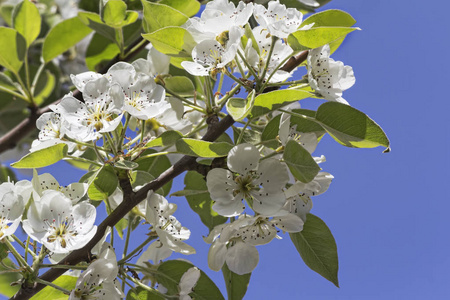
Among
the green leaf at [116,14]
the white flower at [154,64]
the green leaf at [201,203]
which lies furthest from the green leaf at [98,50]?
the green leaf at [201,203]

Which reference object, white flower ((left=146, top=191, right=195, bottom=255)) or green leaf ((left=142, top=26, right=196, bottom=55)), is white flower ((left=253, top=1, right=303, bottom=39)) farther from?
white flower ((left=146, top=191, right=195, bottom=255))

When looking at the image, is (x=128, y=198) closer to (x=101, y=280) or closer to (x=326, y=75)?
(x=101, y=280)

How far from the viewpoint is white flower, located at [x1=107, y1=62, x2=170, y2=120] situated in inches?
39.8

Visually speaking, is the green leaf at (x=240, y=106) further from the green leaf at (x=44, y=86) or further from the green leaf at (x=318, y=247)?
the green leaf at (x=44, y=86)

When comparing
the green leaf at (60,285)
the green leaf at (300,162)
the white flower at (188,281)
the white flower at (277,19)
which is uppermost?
the white flower at (277,19)

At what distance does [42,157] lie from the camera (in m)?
0.97

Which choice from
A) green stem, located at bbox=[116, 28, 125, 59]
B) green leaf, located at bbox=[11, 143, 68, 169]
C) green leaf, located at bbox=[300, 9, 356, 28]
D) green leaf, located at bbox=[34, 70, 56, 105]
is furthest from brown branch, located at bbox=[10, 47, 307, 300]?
green leaf, located at bbox=[34, 70, 56, 105]

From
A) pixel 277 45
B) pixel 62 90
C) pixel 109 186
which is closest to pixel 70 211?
pixel 109 186

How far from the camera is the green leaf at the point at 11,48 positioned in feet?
4.91

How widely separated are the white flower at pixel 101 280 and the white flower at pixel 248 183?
0.23 m

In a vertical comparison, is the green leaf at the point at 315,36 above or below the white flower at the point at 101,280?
above

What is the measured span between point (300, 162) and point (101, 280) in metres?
0.43

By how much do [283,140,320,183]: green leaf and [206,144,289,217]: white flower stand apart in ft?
Answer: 0.12

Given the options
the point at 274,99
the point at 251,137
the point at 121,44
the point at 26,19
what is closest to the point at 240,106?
the point at 274,99
